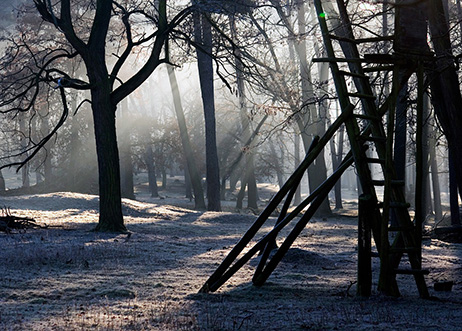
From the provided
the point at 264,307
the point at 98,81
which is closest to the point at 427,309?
the point at 264,307

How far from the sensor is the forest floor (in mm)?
5836

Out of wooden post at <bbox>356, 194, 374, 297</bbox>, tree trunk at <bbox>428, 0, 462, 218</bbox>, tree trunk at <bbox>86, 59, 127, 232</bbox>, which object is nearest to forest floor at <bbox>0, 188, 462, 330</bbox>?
wooden post at <bbox>356, 194, 374, 297</bbox>

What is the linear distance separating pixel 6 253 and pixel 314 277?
5.32m

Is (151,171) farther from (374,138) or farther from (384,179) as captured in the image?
(384,179)

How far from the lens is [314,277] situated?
30.8ft

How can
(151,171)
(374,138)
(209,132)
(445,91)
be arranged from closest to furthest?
1. (374,138)
2. (445,91)
3. (209,132)
4. (151,171)

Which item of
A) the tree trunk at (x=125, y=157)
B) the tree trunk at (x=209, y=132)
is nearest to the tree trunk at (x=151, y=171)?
the tree trunk at (x=125, y=157)

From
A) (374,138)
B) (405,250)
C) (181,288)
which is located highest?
(374,138)

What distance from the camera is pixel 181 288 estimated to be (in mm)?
8242

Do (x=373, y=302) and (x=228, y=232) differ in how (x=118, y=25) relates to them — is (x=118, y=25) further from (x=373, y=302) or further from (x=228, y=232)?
(x=373, y=302)

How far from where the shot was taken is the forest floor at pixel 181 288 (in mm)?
5836

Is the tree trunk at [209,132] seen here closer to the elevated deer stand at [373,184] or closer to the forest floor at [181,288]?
the forest floor at [181,288]

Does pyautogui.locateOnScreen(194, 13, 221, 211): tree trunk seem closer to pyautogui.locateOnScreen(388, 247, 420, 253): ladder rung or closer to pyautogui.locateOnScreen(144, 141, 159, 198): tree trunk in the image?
pyautogui.locateOnScreen(388, 247, 420, 253): ladder rung

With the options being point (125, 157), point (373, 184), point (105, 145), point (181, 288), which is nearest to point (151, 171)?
point (125, 157)
